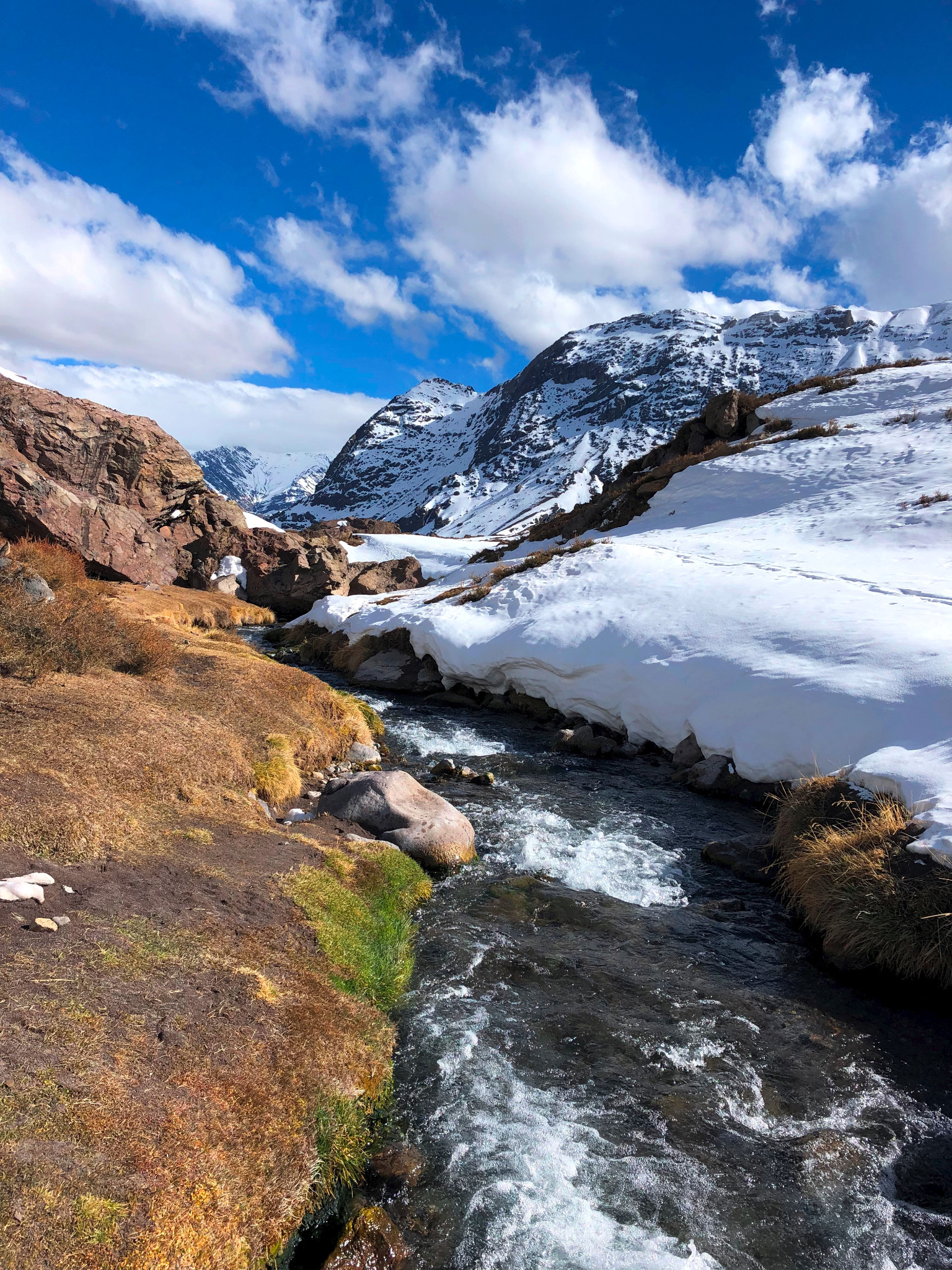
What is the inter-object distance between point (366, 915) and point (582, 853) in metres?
4.41

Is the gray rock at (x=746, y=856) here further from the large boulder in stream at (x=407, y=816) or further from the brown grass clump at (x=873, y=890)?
the large boulder in stream at (x=407, y=816)

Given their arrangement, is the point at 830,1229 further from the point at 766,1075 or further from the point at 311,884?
the point at 311,884

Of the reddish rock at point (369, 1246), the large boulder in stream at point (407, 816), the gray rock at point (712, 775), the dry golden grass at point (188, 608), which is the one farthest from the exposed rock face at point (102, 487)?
the reddish rock at point (369, 1246)

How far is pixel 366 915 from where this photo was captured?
852 centimetres

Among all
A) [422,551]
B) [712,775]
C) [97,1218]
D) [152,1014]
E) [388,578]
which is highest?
[422,551]

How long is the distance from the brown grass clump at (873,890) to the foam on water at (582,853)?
1881mm

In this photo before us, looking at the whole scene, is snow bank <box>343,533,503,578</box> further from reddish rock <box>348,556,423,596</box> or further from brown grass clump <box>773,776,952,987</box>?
brown grass clump <box>773,776,952,987</box>

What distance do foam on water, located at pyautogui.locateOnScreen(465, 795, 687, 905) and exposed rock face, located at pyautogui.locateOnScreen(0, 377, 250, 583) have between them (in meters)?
27.0

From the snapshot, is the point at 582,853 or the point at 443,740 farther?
the point at 443,740

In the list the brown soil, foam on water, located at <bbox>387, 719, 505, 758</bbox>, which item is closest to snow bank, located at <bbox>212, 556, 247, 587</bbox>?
foam on water, located at <bbox>387, 719, 505, 758</bbox>

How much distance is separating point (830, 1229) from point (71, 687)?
11.8 metres

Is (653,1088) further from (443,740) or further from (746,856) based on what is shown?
(443,740)

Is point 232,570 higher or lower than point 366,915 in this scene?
higher

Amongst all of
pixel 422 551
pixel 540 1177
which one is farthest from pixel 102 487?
pixel 540 1177
